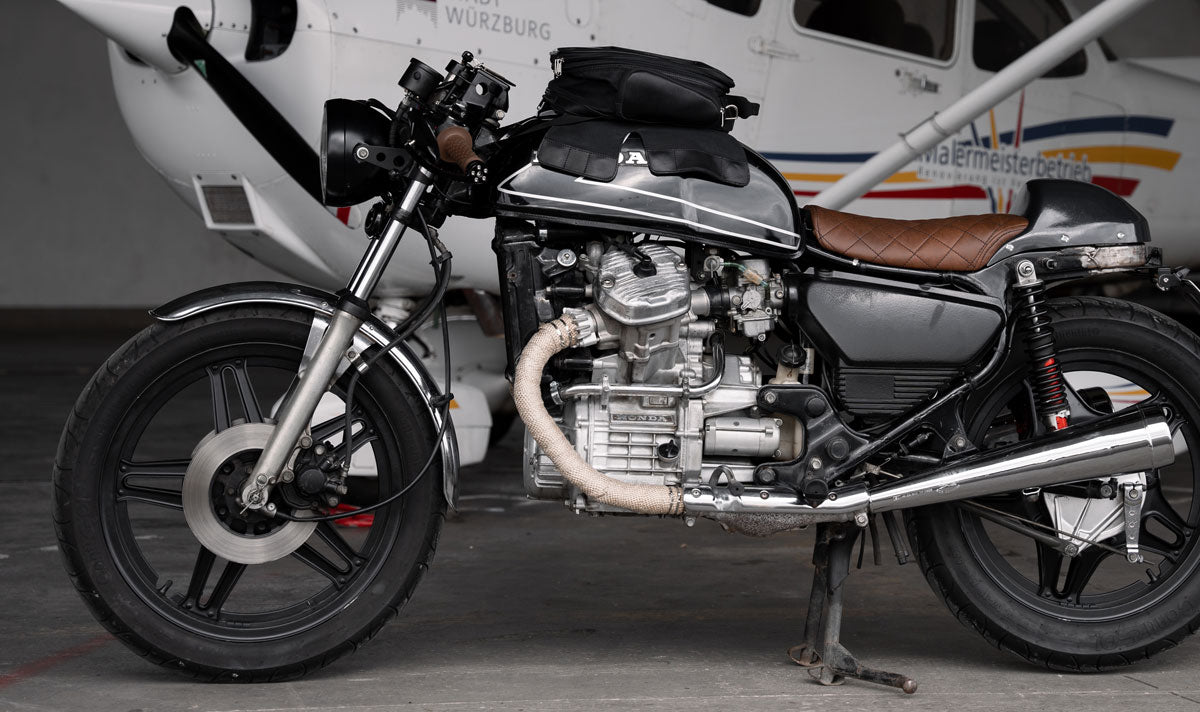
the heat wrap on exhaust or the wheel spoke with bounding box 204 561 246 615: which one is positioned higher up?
the heat wrap on exhaust

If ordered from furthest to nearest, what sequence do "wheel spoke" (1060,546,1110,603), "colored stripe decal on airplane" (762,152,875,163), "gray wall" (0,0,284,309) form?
"gray wall" (0,0,284,309) → "colored stripe decal on airplane" (762,152,875,163) → "wheel spoke" (1060,546,1110,603)

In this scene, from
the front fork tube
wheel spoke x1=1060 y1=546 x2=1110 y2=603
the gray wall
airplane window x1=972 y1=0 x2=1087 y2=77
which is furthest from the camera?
the gray wall

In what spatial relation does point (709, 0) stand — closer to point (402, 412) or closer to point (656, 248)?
point (656, 248)

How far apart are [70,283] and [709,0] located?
10918 mm

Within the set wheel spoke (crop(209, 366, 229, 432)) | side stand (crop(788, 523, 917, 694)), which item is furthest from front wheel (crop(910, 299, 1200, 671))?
wheel spoke (crop(209, 366, 229, 432))

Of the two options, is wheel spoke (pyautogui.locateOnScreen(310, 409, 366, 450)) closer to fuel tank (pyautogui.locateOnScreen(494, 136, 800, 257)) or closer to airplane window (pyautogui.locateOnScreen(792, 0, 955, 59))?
fuel tank (pyautogui.locateOnScreen(494, 136, 800, 257))

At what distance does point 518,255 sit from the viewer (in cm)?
321

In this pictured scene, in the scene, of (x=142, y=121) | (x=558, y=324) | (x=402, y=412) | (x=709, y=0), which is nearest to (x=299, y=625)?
(x=402, y=412)

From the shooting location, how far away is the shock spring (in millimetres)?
3315

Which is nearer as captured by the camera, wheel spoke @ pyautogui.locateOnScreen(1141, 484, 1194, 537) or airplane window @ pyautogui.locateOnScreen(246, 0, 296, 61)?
wheel spoke @ pyautogui.locateOnScreen(1141, 484, 1194, 537)

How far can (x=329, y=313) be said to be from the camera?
3191 mm

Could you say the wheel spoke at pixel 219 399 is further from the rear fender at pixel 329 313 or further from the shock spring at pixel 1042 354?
the shock spring at pixel 1042 354

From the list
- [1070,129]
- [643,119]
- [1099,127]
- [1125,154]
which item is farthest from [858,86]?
[643,119]

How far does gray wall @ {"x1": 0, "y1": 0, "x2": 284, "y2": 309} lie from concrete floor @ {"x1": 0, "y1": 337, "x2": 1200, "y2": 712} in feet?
32.2
